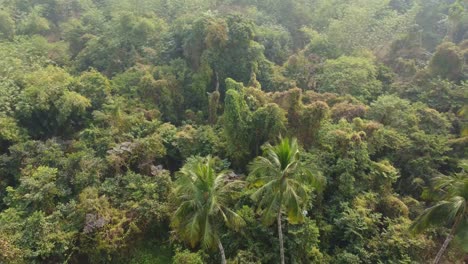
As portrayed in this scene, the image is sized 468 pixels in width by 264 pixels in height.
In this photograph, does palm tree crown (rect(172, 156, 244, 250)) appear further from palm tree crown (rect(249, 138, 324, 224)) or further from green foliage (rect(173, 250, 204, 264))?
green foliage (rect(173, 250, 204, 264))

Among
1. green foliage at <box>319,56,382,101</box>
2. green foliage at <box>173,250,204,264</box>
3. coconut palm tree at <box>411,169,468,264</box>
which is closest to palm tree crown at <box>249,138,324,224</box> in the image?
green foliage at <box>173,250,204,264</box>

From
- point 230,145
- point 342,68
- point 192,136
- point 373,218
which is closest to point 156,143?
point 192,136

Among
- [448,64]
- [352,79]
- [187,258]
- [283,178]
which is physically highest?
[448,64]

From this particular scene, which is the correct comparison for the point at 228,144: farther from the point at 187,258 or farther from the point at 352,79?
the point at 352,79

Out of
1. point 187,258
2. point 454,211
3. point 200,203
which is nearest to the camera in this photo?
point 454,211

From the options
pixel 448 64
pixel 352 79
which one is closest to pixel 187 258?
pixel 352 79

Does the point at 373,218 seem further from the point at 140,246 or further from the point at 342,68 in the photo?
the point at 342,68

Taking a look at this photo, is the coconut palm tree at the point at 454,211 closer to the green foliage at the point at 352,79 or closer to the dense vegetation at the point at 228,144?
the dense vegetation at the point at 228,144

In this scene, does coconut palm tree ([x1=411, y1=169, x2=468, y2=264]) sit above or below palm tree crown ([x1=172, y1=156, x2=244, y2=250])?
above

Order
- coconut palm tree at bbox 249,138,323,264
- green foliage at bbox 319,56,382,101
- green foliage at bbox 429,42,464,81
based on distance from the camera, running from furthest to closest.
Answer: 1. green foliage at bbox 429,42,464,81
2. green foliage at bbox 319,56,382,101
3. coconut palm tree at bbox 249,138,323,264

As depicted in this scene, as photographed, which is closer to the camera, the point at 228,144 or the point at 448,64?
the point at 228,144
